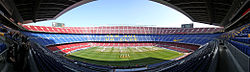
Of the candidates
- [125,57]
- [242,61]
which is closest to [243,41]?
[242,61]

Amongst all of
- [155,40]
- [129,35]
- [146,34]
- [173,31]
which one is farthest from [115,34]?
[173,31]

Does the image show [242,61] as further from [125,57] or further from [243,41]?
[125,57]

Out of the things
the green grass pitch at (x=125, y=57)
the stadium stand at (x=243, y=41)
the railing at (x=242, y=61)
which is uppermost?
the stadium stand at (x=243, y=41)

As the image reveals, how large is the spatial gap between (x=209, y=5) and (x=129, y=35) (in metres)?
40.2

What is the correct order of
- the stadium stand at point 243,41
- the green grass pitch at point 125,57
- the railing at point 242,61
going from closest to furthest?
the railing at point 242,61 < the stadium stand at point 243,41 < the green grass pitch at point 125,57

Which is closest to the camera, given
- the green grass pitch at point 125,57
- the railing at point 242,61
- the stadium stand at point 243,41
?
the railing at point 242,61

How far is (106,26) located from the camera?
59062 mm

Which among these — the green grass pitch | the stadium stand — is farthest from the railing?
the green grass pitch

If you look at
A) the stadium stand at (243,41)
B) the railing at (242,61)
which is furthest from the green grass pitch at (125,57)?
the railing at (242,61)

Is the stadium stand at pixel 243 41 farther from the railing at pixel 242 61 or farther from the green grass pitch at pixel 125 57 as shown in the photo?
the green grass pitch at pixel 125 57

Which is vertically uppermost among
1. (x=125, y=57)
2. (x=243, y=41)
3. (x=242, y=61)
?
(x=243, y=41)

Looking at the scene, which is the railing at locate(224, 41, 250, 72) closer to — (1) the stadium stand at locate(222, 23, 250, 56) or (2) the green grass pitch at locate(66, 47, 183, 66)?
(1) the stadium stand at locate(222, 23, 250, 56)

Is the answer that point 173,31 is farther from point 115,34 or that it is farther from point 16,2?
point 16,2

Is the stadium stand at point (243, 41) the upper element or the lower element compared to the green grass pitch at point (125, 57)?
upper
